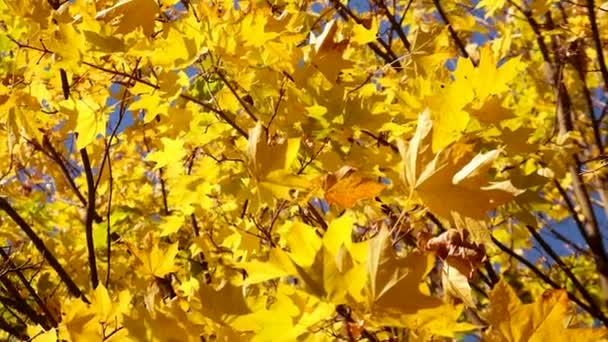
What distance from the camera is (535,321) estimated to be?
0.89 meters

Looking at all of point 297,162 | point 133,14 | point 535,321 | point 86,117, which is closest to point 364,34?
point 297,162

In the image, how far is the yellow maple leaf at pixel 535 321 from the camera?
2.88ft

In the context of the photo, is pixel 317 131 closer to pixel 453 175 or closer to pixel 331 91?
pixel 331 91

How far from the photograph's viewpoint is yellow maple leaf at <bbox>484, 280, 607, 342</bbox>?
879 mm

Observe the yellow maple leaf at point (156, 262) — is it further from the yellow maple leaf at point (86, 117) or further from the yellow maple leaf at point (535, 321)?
the yellow maple leaf at point (535, 321)

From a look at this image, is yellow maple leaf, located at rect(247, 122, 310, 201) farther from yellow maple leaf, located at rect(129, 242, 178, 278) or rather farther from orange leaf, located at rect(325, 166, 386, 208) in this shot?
yellow maple leaf, located at rect(129, 242, 178, 278)

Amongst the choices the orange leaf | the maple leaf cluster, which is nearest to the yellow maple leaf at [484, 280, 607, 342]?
the maple leaf cluster

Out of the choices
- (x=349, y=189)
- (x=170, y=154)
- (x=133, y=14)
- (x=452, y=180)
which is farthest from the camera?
(x=170, y=154)

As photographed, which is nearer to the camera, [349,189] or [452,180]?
[452,180]

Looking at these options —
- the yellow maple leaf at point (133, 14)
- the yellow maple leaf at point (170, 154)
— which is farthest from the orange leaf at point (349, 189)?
the yellow maple leaf at point (170, 154)

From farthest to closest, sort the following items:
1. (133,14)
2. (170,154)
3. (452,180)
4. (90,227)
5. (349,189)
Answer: (90,227)
(170,154)
(133,14)
(349,189)
(452,180)

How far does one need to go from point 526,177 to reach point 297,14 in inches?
27.6

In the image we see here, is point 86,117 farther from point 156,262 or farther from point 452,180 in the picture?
point 452,180

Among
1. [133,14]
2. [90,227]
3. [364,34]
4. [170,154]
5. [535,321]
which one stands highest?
[133,14]
